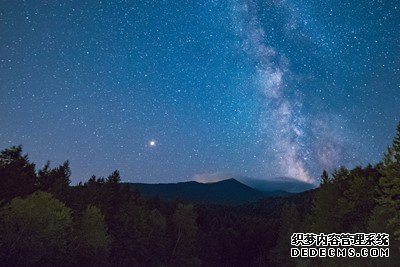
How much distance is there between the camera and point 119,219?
220 ft

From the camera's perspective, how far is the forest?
37.8 m

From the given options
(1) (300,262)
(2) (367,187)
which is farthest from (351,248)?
(1) (300,262)

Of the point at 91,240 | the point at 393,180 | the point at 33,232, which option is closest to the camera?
the point at 393,180

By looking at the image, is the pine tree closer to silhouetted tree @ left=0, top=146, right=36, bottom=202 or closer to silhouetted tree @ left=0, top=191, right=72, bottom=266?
silhouetted tree @ left=0, top=191, right=72, bottom=266

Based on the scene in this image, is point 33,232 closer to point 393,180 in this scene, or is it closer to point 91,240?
point 91,240

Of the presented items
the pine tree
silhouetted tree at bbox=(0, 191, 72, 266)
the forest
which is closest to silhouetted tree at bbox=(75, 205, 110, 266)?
the forest

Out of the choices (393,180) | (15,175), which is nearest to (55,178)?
(15,175)

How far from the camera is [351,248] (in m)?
37.7

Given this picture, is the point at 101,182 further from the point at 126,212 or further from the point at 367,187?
the point at 367,187

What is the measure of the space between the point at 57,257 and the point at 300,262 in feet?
105

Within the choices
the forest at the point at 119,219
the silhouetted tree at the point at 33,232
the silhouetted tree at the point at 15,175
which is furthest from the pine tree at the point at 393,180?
the silhouetted tree at the point at 15,175

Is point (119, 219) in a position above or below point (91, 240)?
above

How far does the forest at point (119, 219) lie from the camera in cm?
3775

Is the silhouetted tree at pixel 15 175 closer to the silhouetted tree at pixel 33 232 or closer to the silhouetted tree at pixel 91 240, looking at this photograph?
the silhouetted tree at pixel 33 232
